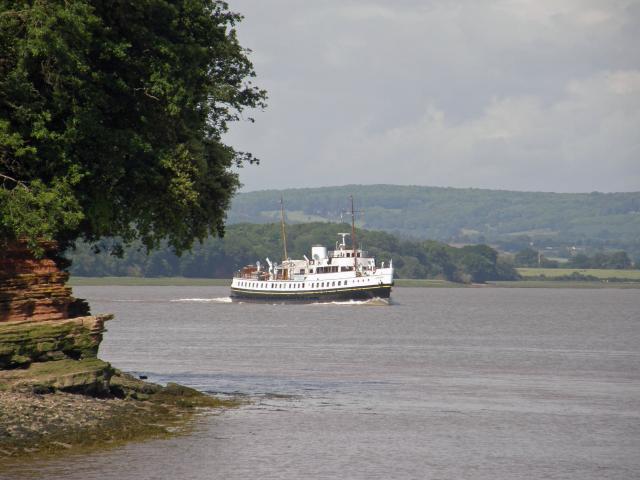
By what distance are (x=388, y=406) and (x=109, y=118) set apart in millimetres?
15683

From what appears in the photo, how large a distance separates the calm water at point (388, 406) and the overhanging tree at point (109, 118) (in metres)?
7.48

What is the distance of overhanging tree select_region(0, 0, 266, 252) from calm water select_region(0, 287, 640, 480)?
748 cm

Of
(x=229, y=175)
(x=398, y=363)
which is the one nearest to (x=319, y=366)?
(x=398, y=363)

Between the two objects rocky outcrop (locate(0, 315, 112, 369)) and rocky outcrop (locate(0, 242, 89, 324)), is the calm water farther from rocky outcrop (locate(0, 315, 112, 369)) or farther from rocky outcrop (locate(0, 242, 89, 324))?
rocky outcrop (locate(0, 242, 89, 324))

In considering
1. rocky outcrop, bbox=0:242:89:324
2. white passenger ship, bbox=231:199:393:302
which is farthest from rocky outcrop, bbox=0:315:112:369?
white passenger ship, bbox=231:199:393:302

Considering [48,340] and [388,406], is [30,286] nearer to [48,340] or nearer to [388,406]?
[48,340]

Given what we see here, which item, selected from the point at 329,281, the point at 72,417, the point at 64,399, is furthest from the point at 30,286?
the point at 329,281

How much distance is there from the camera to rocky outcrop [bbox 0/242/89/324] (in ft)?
125

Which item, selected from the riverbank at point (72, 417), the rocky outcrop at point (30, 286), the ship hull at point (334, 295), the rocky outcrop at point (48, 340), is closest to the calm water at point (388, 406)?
the riverbank at point (72, 417)

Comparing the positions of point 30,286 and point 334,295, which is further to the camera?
point 334,295

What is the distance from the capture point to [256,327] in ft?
370

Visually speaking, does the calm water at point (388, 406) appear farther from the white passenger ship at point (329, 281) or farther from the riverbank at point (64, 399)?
the white passenger ship at point (329, 281)

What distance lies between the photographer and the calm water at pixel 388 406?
34312mm

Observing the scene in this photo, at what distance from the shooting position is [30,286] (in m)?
38.7
